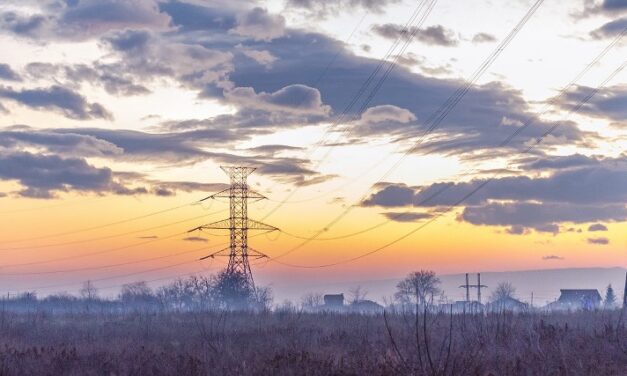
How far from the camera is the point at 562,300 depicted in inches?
6826

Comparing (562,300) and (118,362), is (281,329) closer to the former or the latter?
(118,362)

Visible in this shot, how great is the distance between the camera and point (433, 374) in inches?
469

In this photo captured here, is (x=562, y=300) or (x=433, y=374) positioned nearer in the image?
(x=433, y=374)

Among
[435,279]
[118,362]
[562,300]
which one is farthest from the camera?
[435,279]

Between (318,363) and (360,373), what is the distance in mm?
1476

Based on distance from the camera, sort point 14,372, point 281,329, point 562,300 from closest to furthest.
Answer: point 14,372 → point 281,329 → point 562,300

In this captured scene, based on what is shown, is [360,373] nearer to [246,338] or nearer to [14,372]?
[14,372]

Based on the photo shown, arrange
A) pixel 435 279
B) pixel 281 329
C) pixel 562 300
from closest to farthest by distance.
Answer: pixel 281 329
pixel 562 300
pixel 435 279

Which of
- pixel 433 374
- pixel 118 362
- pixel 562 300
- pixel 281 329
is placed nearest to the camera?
pixel 433 374

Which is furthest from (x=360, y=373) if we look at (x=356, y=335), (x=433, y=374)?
(x=356, y=335)

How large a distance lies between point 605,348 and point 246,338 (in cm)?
1223

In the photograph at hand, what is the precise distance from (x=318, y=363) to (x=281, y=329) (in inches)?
595

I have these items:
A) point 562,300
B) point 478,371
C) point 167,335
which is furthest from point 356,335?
point 562,300

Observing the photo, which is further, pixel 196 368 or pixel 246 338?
pixel 246 338
